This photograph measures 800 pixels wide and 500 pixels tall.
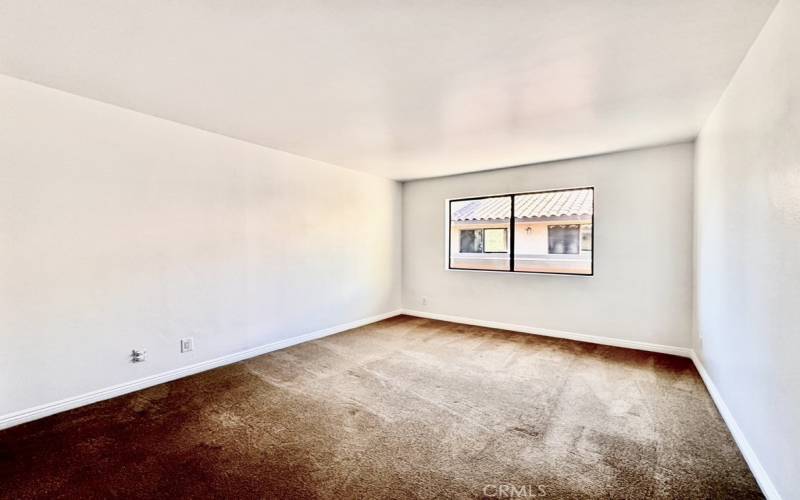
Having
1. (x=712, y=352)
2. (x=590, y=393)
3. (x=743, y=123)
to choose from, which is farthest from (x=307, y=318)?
(x=743, y=123)

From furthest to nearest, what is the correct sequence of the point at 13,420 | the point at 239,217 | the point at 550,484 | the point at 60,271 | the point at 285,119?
the point at 239,217
the point at 285,119
the point at 60,271
the point at 13,420
the point at 550,484

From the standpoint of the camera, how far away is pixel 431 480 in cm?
184

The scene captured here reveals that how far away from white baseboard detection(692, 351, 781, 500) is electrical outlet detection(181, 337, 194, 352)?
417cm

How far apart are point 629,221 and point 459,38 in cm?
338

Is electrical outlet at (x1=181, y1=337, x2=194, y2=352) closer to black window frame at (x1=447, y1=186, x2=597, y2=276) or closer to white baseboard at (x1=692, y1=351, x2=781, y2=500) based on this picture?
black window frame at (x1=447, y1=186, x2=597, y2=276)

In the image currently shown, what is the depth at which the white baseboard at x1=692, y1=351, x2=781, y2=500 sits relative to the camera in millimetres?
1673

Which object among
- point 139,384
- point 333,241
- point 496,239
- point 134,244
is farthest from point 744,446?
point 134,244

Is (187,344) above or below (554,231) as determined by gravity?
below

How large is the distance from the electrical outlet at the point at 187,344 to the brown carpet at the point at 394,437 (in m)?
0.30

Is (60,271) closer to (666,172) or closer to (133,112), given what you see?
(133,112)

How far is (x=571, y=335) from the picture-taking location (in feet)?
14.7

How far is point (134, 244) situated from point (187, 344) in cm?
105

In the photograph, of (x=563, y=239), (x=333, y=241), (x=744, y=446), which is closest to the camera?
(x=744, y=446)

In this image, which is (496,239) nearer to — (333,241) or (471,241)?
(471,241)
